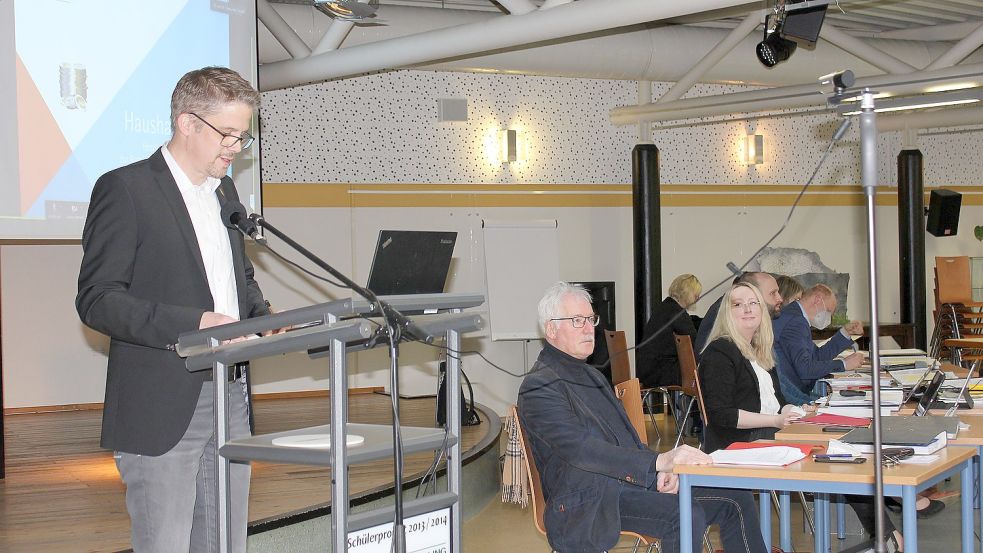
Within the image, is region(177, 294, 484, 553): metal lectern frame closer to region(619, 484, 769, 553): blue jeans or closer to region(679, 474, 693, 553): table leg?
region(679, 474, 693, 553): table leg

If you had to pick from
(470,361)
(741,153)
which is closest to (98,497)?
(470,361)

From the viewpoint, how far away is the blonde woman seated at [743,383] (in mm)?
4406

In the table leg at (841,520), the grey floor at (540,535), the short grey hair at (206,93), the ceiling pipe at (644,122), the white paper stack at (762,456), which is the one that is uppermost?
the ceiling pipe at (644,122)

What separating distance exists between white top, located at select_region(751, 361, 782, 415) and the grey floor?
0.78 metres

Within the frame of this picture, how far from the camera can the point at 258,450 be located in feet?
6.72

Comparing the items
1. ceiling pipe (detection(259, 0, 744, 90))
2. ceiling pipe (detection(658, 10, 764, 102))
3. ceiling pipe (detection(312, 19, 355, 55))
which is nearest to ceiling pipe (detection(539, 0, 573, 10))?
ceiling pipe (detection(259, 0, 744, 90))

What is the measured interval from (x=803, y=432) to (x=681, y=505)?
0.91 metres

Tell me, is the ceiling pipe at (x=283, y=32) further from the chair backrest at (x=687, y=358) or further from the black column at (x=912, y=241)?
the black column at (x=912, y=241)

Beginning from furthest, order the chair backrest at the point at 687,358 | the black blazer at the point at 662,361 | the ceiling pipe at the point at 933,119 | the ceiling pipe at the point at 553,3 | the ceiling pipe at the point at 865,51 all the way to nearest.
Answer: the ceiling pipe at the point at 933,119 < the ceiling pipe at the point at 865,51 < the black blazer at the point at 662,361 < the ceiling pipe at the point at 553,3 < the chair backrest at the point at 687,358

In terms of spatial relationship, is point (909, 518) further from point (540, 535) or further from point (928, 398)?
point (540, 535)

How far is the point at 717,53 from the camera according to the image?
9.23m

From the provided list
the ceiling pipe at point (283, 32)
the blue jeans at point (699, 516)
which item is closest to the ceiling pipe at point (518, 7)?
the ceiling pipe at point (283, 32)

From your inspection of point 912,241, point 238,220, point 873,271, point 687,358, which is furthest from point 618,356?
point 238,220

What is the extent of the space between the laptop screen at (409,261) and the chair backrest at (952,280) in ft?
28.0
